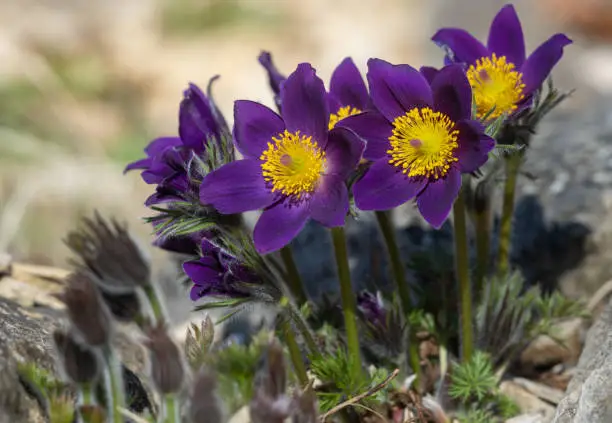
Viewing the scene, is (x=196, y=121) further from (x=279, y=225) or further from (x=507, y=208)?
(x=507, y=208)

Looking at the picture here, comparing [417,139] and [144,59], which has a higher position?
[144,59]

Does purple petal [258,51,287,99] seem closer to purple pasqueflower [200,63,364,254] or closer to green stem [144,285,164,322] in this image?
purple pasqueflower [200,63,364,254]

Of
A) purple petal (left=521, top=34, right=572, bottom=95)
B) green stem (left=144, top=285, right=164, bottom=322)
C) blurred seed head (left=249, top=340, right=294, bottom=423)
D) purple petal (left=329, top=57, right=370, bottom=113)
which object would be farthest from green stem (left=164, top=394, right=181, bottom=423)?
purple petal (left=521, top=34, right=572, bottom=95)

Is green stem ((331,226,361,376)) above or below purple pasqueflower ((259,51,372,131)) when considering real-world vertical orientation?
below

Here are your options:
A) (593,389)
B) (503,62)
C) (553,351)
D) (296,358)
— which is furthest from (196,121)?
(553,351)

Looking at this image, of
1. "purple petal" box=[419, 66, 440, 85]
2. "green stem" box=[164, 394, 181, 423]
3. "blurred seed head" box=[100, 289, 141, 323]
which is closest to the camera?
"green stem" box=[164, 394, 181, 423]

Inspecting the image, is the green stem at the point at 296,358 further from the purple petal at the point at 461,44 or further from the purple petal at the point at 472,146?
the purple petal at the point at 461,44

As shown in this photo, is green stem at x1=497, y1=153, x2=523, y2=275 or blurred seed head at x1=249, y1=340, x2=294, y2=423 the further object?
green stem at x1=497, y1=153, x2=523, y2=275
